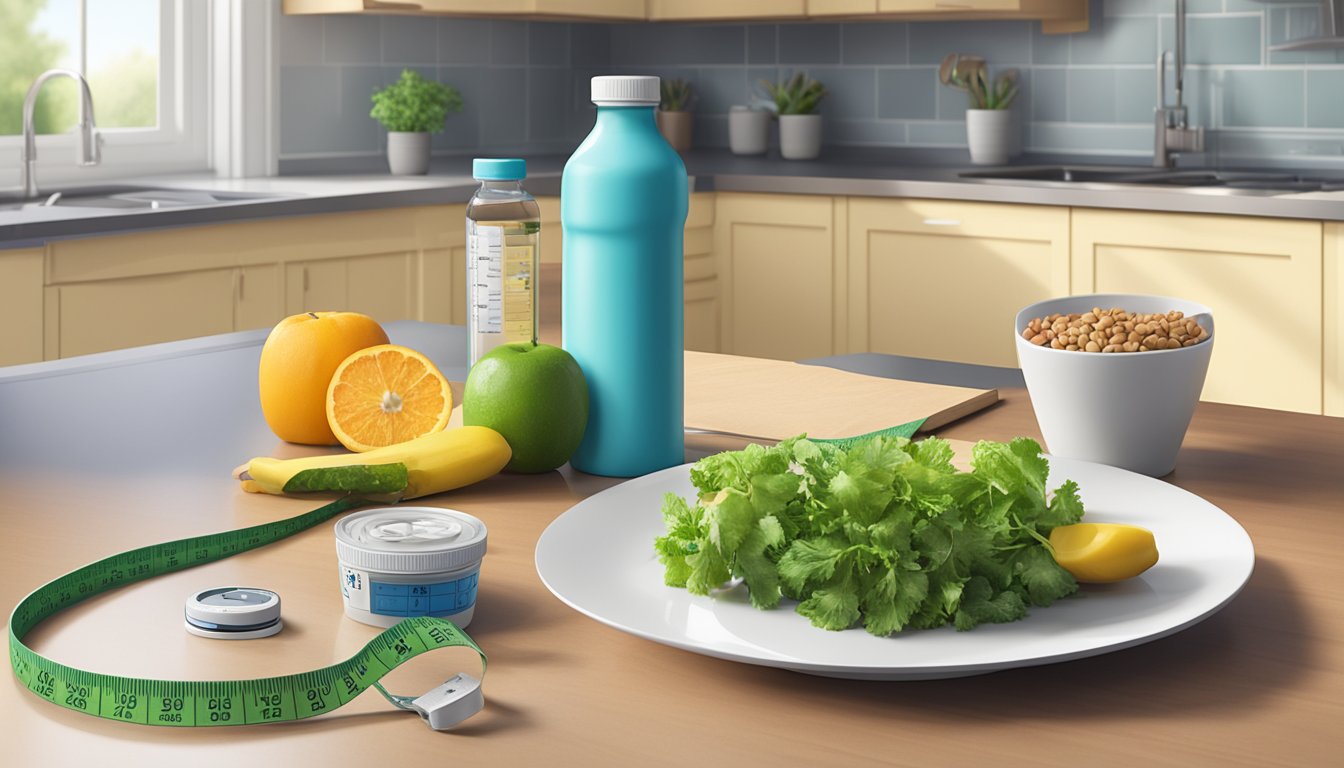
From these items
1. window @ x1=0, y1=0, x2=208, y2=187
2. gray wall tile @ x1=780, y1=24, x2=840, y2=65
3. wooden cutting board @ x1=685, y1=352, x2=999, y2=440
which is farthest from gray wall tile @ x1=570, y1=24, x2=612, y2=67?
wooden cutting board @ x1=685, y1=352, x2=999, y2=440

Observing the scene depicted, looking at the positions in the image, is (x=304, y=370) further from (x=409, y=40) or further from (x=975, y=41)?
(x=975, y=41)

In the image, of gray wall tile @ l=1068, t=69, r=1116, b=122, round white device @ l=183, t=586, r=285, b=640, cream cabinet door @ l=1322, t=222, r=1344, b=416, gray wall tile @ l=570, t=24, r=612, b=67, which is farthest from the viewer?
gray wall tile @ l=570, t=24, r=612, b=67

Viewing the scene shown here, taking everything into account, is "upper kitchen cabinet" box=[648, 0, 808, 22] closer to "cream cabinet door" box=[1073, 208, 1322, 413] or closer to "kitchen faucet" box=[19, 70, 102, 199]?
"cream cabinet door" box=[1073, 208, 1322, 413]

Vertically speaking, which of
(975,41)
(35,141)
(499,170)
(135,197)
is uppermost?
(975,41)

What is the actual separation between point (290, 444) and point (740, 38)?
362 cm

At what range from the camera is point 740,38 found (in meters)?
4.61

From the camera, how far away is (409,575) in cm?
76

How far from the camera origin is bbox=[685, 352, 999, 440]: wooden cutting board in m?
1.23

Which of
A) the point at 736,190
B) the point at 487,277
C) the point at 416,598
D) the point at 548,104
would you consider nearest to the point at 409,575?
the point at 416,598

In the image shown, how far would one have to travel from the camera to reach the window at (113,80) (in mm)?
3508

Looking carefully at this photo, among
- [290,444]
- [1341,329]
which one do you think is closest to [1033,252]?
[1341,329]

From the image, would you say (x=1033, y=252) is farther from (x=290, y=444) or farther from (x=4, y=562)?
(x=4, y=562)

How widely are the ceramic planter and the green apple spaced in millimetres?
3553

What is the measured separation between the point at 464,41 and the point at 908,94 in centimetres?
127
